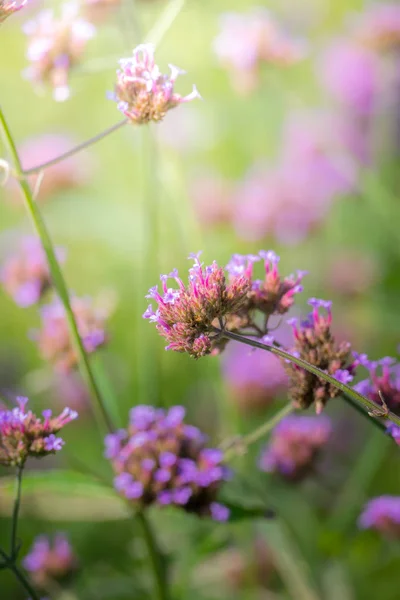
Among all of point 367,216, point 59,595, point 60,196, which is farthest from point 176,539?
point 367,216

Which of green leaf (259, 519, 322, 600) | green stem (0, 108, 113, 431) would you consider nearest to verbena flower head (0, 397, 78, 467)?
green stem (0, 108, 113, 431)

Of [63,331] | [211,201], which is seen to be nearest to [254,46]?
[211,201]

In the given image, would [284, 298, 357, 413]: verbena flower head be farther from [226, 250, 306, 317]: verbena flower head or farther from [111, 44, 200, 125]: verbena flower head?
[111, 44, 200, 125]: verbena flower head

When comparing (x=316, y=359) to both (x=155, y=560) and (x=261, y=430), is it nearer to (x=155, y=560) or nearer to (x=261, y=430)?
(x=261, y=430)

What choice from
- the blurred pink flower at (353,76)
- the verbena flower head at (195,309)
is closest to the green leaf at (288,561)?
the verbena flower head at (195,309)

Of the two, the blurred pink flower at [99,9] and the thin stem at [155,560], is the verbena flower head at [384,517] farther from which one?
the blurred pink flower at [99,9]
